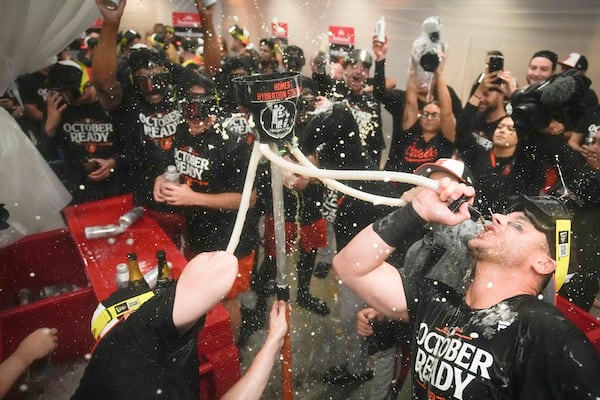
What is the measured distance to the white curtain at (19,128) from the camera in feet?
8.70

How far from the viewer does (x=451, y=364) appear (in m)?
1.61

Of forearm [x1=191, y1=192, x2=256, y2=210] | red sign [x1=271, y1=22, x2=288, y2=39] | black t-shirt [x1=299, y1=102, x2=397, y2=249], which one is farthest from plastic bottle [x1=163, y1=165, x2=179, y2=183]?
red sign [x1=271, y1=22, x2=288, y2=39]

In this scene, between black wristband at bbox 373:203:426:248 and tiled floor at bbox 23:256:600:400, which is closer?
black wristband at bbox 373:203:426:248

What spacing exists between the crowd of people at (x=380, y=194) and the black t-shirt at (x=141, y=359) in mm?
11

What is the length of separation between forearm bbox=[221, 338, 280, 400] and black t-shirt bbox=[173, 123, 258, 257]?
1293mm

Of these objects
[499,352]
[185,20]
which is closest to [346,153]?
[499,352]

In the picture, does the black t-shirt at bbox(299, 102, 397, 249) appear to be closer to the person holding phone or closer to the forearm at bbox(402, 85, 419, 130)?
the forearm at bbox(402, 85, 419, 130)

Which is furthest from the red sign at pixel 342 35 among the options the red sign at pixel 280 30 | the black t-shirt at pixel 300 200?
the black t-shirt at pixel 300 200

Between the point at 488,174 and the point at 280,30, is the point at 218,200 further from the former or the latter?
the point at 280,30

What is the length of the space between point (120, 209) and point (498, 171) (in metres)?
2.99

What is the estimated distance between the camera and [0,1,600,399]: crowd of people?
1540mm

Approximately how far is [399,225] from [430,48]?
2.71 m

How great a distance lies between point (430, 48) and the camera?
3885mm

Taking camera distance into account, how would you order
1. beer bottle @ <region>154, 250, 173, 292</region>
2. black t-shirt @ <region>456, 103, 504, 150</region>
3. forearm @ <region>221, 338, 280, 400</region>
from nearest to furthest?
forearm @ <region>221, 338, 280, 400</region>, beer bottle @ <region>154, 250, 173, 292</region>, black t-shirt @ <region>456, 103, 504, 150</region>
